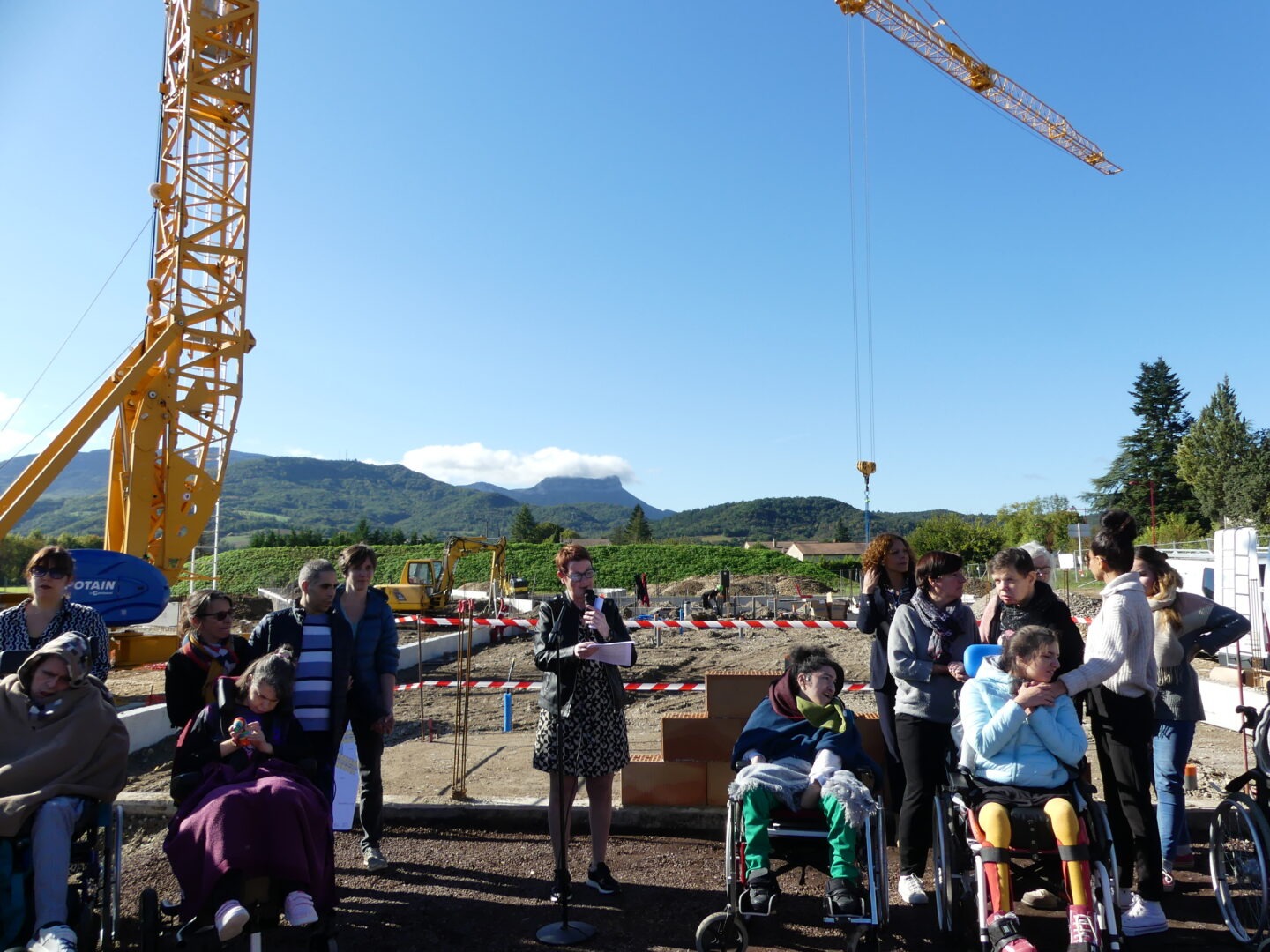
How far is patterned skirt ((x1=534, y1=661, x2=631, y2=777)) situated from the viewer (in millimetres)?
4254

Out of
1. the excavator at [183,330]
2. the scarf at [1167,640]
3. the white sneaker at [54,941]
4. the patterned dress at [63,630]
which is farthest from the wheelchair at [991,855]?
the excavator at [183,330]

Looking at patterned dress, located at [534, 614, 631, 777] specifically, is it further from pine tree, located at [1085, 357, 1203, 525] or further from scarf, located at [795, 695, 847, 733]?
pine tree, located at [1085, 357, 1203, 525]

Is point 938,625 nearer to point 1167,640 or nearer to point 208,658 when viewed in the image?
point 1167,640

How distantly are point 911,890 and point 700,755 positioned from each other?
5.05 ft

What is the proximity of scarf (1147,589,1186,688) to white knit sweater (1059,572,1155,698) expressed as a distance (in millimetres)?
439

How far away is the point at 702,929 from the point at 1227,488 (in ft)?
165

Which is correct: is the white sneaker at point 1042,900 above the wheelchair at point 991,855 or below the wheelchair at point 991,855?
below

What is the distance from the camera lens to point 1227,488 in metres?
44.0

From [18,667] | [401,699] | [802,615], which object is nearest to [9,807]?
[18,667]

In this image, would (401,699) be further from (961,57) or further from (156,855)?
(961,57)

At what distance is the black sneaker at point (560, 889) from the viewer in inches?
147

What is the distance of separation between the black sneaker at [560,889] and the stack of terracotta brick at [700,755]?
95cm

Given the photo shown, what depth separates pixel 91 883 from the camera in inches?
150

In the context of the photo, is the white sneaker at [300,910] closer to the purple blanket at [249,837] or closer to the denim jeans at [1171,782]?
the purple blanket at [249,837]
